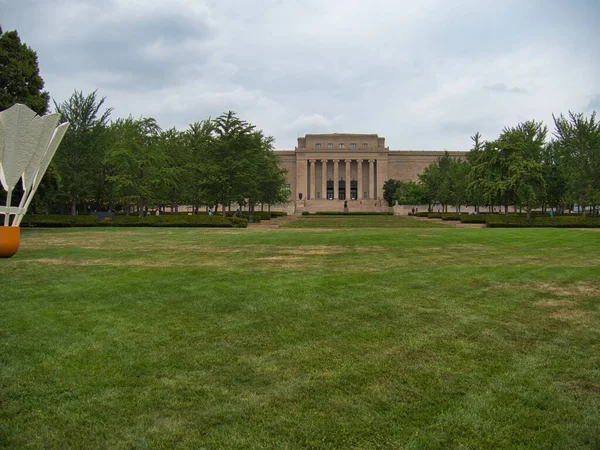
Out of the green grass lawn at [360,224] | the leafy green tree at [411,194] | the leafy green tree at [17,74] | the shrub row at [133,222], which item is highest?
the leafy green tree at [17,74]

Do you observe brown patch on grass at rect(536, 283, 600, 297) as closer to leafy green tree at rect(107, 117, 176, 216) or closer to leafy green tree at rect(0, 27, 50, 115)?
leafy green tree at rect(0, 27, 50, 115)

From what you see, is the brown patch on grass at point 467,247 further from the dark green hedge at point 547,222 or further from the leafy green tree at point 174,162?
the leafy green tree at point 174,162

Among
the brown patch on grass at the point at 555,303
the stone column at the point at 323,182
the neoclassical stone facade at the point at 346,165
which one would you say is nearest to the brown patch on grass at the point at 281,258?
the brown patch on grass at the point at 555,303

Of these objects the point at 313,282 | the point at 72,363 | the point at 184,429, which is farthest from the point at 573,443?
the point at 313,282

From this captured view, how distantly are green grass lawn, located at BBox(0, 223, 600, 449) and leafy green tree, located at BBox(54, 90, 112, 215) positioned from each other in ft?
101

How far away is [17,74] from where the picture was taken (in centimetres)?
2517

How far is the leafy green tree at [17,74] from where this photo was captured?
2489cm

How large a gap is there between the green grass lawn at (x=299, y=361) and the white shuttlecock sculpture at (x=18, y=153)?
4.90 feet

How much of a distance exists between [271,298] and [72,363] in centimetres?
348

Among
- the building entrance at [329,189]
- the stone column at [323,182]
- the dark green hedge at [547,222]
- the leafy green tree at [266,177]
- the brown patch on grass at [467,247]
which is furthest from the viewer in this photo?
the building entrance at [329,189]

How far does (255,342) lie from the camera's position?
546cm

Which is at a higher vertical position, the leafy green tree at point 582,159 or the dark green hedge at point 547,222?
the leafy green tree at point 582,159

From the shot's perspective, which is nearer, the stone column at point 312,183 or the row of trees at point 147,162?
the row of trees at point 147,162

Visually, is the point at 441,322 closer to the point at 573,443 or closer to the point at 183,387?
the point at 573,443
